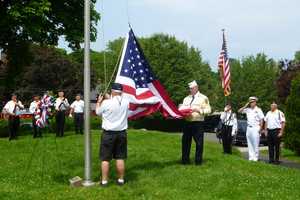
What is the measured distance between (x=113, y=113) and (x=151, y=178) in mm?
1715

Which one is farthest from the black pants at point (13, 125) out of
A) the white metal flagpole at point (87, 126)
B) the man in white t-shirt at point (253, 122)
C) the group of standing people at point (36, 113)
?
the white metal flagpole at point (87, 126)

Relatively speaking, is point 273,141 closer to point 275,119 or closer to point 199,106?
point 275,119

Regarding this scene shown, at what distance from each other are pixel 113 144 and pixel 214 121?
4710 centimetres

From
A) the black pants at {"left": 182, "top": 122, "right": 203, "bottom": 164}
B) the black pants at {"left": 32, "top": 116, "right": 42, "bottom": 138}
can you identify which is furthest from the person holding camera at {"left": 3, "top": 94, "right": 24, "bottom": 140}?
the black pants at {"left": 182, "top": 122, "right": 203, "bottom": 164}

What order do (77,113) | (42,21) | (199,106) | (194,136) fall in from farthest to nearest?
(42,21), (77,113), (194,136), (199,106)

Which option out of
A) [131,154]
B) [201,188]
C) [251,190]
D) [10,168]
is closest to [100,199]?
[201,188]

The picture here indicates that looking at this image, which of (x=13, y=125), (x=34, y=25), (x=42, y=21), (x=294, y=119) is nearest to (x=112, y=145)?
(x=13, y=125)

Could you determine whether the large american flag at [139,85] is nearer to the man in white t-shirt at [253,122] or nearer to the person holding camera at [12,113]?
the man in white t-shirt at [253,122]

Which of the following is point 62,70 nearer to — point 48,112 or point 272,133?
point 48,112

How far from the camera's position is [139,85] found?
13.0 metres

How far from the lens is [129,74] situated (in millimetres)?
12852

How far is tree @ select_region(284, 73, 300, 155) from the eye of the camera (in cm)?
2619

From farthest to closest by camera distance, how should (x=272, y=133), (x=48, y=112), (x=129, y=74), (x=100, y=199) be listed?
(x=48, y=112) → (x=272, y=133) → (x=129, y=74) → (x=100, y=199)

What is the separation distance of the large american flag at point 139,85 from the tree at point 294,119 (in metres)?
14.0
